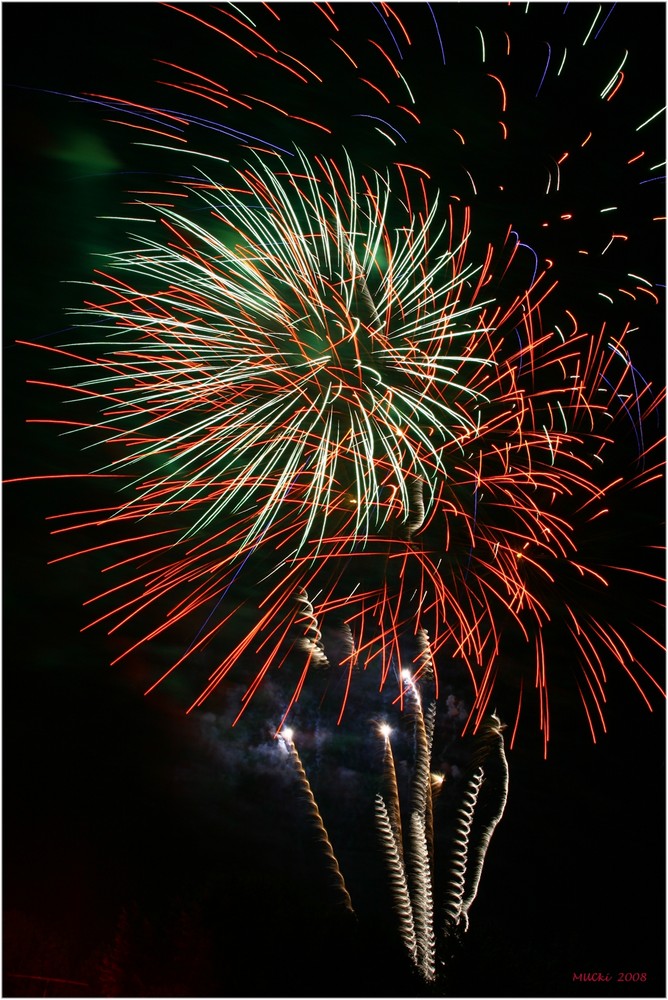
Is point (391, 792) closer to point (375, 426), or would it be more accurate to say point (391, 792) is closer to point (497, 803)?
point (497, 803)

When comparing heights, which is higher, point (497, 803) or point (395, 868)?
point (497, 803)

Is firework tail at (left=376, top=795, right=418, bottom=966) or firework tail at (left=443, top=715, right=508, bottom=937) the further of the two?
firework tail at (left=443, top=715, right=508, bottom=937)

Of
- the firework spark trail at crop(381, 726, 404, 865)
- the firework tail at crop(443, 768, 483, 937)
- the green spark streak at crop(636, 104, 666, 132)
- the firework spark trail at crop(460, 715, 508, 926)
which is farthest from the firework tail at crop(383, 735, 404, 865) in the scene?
the green spark streak at crop(636, 104, 666, 132)

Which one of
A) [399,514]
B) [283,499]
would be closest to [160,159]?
[283,499]

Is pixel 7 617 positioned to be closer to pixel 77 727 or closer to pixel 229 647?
pixel 77 727

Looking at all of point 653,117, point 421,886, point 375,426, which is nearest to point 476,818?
point 421,886

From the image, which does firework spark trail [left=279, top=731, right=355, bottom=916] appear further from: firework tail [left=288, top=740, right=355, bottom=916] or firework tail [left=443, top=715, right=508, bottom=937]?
firework tail [left=443, top=715, right=508, bottom=937]

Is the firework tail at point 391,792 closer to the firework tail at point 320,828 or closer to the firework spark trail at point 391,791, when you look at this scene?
the firework spark trail at point 391,791

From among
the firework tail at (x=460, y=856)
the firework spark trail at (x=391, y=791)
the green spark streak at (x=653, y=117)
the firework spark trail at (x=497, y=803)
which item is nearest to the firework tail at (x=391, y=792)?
the firework spark trail at (x=391, y=791)
